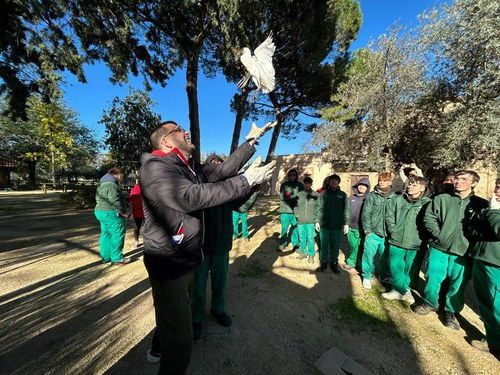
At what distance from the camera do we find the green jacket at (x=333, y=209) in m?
4.22

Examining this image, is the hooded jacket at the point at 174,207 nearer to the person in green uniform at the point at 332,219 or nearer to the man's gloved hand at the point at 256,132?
the man's gloved hand at the point at 256,132

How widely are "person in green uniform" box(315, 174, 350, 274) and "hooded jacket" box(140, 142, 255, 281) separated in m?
3.23

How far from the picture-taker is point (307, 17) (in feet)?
28.0

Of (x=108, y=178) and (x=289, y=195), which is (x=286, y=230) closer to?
(x=289, y=195)

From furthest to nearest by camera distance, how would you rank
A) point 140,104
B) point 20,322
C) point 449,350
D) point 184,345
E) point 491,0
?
point 140,104, point 491,0, point 20,322, point 449,350, point 184,345

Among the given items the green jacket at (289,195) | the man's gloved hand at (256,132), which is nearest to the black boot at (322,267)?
the green jacket at (289,195)

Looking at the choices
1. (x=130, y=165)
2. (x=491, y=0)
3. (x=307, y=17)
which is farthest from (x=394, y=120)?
(x=130, y=165)

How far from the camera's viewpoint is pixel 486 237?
95.3 inches

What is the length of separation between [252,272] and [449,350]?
280 centimetres

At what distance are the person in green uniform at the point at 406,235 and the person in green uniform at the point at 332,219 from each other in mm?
884

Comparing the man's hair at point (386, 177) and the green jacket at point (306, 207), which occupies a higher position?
the man's hair at point (386, 177)

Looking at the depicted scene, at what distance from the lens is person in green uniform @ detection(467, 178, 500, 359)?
2.30 metres

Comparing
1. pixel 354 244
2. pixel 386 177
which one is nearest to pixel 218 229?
pixel 386 177

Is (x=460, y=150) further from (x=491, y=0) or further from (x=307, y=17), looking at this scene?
(x=307, y=17)
